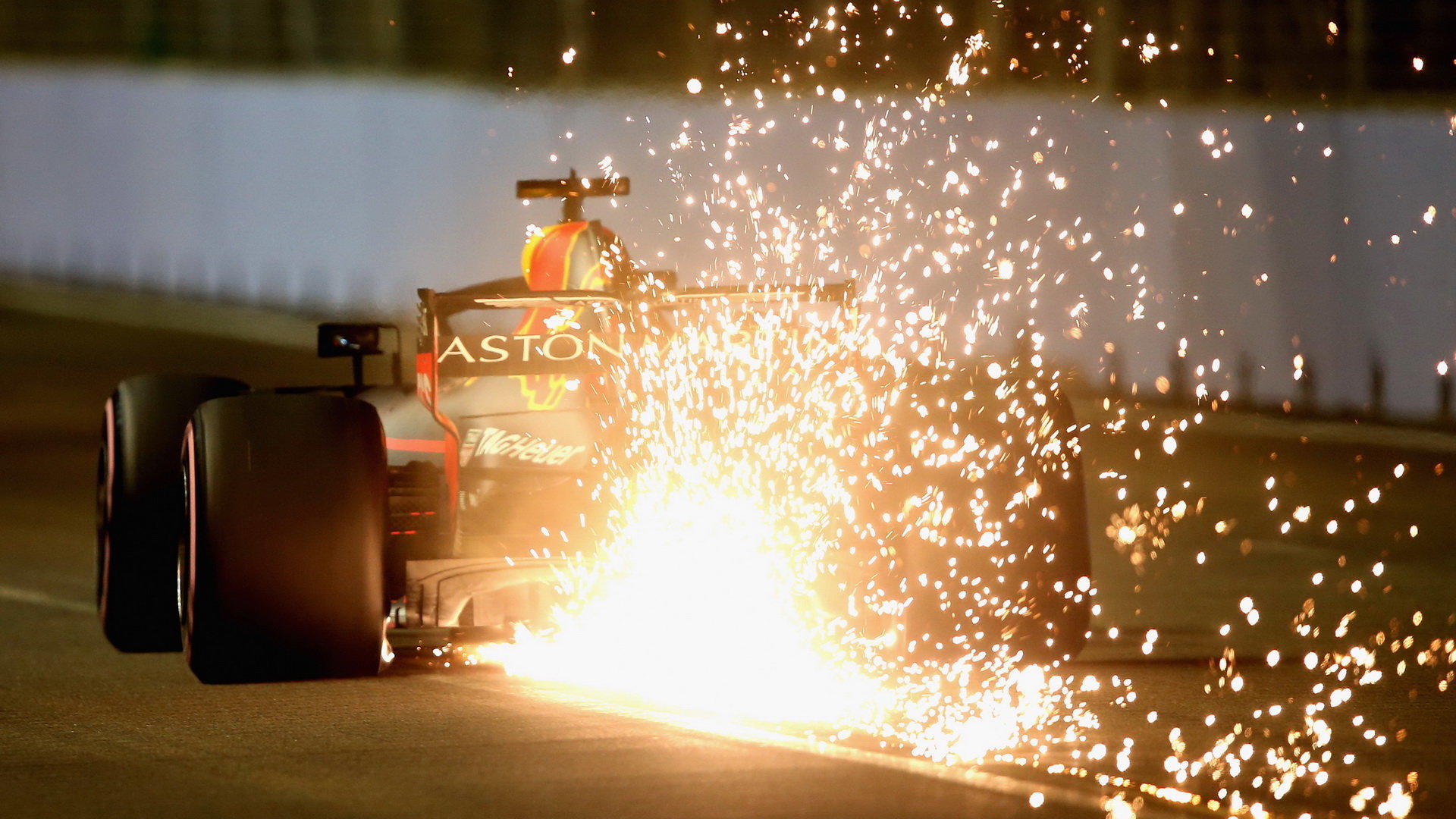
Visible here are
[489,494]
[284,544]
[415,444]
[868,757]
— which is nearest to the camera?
[868,757]

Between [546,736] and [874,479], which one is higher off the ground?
[874,479]

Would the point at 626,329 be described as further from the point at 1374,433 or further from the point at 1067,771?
the point at 1374,433

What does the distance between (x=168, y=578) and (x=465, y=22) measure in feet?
54.9

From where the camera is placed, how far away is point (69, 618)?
9.75 meters

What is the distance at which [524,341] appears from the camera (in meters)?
7.66

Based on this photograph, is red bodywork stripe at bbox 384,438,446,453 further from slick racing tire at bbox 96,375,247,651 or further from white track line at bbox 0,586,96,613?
white track line at bbox 0,586,96,613

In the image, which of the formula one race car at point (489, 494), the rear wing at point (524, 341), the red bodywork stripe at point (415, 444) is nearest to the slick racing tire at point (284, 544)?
the formula one race car at point (489, 494)

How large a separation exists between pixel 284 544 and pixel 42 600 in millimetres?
4287

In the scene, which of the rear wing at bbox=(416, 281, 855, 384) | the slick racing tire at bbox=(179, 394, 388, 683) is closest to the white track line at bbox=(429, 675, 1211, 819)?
the slick racing tire at bbox=(179, 394, 388, 683)

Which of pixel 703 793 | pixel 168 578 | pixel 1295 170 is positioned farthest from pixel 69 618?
pixel 1295 170

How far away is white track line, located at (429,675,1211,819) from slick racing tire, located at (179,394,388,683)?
0.70 metres

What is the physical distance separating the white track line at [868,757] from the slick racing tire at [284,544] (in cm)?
70

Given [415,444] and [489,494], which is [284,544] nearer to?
[489,494]

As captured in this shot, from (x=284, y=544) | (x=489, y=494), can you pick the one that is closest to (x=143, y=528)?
(x=489, y=494)
